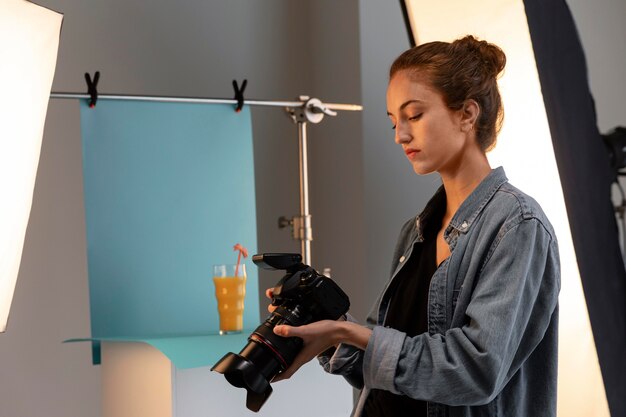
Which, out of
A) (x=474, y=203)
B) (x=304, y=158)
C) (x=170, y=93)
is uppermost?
(x=170, y=93)

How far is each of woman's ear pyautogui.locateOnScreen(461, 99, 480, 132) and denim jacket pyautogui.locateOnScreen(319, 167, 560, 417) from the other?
68 millimetres

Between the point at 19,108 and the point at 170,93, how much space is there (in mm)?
1230

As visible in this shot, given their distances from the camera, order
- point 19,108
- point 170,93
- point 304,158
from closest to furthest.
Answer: point 19,108 < point 304,158 < point 170,93

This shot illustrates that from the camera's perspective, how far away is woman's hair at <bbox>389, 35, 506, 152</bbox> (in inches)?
37.2

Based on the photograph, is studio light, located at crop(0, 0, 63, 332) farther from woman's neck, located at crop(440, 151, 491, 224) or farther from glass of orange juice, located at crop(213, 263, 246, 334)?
woman's neck, located at crop(440, 151, 491, 224)

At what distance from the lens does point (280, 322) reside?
904mm

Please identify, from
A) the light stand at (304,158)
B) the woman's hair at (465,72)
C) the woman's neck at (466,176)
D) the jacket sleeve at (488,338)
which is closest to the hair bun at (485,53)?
the woman's hair at (465,72)

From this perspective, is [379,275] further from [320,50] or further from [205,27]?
[205,27]

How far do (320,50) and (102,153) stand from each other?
93 cm

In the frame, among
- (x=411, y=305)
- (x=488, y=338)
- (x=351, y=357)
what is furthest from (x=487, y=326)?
(x=351, y=357)

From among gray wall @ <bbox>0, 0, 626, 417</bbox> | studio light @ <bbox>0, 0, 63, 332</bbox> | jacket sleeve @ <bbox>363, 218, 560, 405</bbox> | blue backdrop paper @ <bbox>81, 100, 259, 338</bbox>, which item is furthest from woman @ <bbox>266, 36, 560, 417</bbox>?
gray wall @ <bbox>0, 0, 626, 417</bbox>

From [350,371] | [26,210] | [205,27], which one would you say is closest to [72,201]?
[205,27]

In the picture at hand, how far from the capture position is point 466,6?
4.90ft

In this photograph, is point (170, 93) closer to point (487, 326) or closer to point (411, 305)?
point (411, 305)
